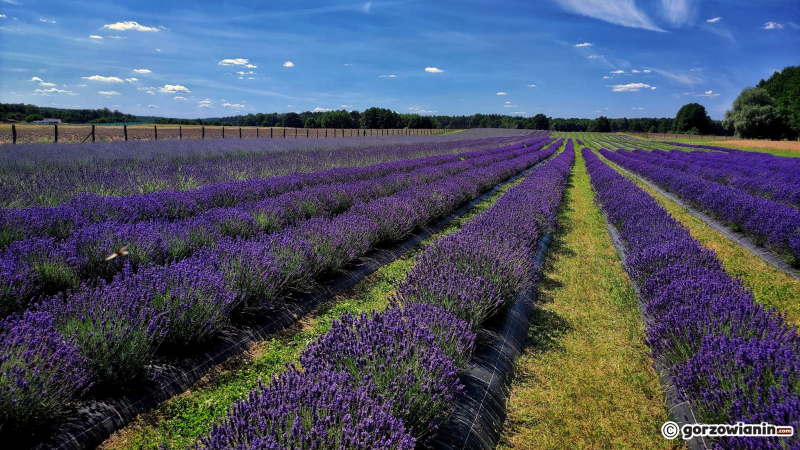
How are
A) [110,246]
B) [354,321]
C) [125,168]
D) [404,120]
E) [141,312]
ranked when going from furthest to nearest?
[404,120] → [125,168] → [110,246] → [354,321] → [141,312]

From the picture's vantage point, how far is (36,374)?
188 centimetres

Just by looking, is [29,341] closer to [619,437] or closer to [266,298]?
[266,298]

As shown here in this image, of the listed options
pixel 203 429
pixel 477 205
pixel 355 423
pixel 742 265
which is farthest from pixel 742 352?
pixel 477 205

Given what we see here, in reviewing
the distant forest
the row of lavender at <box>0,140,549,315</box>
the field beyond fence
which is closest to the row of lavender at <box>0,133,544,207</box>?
the row of lavender at <box>0,140,549,315</box>

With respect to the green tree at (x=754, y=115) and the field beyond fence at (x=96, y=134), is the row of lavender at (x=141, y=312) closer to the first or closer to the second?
the field beyond fence at (x=96, y=134)

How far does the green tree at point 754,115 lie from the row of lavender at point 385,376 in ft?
222

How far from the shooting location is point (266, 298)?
3.52 metres

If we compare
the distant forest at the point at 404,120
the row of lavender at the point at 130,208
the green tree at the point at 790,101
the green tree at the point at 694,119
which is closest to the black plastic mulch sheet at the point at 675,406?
the row of lavender at the point at 130,208

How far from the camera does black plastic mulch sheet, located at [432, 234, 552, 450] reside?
86.0 inches

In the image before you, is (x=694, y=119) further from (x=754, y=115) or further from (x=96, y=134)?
(x=96, y=134)

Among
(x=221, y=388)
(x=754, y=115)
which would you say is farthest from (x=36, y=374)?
(x=754, y=115)

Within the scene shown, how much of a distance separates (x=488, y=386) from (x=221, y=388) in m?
1.79

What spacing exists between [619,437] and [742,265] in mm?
4895

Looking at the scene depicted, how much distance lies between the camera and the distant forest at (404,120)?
43.4 m
